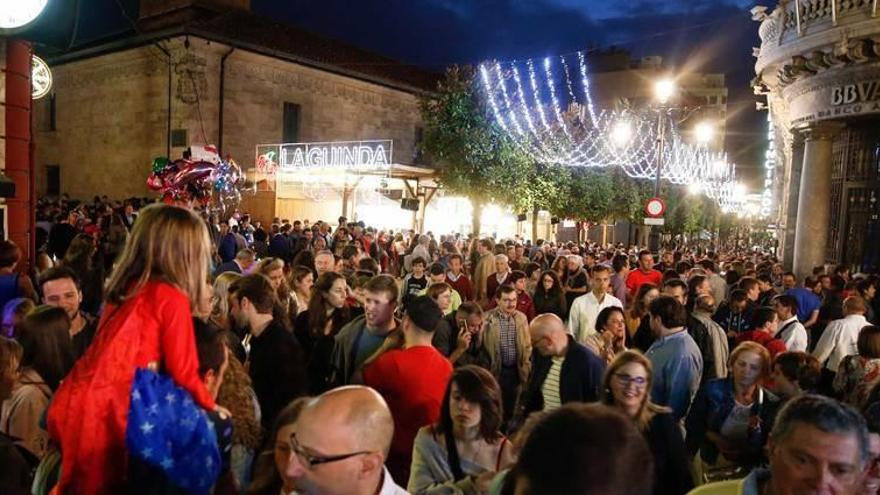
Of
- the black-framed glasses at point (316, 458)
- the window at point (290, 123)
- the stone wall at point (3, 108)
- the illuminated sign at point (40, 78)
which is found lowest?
the black-framed glasses at point (316, 458)

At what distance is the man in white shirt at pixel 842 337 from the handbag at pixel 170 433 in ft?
20.2

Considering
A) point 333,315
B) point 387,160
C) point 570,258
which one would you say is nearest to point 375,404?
point 333,315

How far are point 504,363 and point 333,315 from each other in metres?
1.70

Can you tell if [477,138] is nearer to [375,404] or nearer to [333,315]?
[333,315]

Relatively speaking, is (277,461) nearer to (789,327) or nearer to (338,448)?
(338,448)

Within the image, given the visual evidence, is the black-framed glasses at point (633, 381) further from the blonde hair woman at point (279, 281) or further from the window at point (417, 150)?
the window at point (417, 150)

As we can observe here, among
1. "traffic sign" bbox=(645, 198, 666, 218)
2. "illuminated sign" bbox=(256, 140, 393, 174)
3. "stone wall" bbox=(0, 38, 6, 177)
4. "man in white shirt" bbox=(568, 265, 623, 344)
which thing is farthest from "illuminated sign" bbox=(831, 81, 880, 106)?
"stone wall" bbox=(0, 38, 6, 177)

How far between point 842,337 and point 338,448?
6.24 meters

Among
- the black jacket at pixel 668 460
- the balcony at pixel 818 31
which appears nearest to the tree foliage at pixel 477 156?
the balcony at pixel 818 31

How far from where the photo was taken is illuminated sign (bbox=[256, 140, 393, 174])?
19391mm

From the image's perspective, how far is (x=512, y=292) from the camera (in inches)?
260

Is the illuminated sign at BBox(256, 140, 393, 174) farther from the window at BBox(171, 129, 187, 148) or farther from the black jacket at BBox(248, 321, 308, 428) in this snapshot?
the black jacket at BBox(248, 321, 308, 428)

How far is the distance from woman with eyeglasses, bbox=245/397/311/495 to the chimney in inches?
1081

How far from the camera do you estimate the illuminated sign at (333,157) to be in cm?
1939
